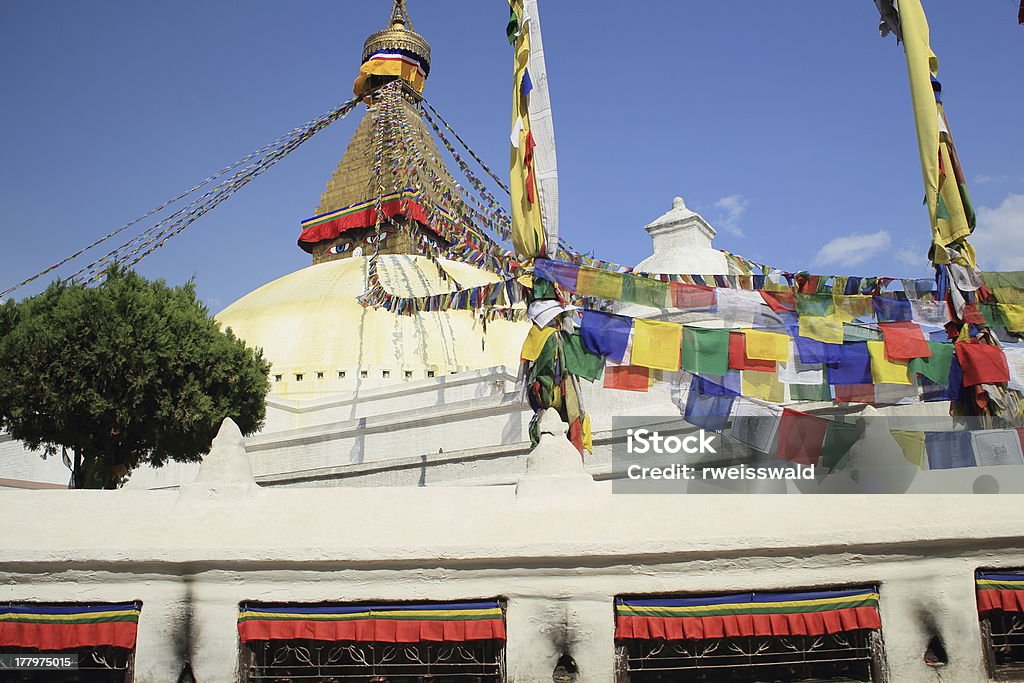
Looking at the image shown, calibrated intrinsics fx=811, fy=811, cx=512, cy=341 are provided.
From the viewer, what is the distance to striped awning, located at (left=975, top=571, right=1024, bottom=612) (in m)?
4.72

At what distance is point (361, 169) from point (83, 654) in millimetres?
32736

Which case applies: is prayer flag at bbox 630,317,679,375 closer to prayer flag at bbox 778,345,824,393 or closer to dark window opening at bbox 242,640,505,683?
prayer flag at bbox 778,345,824,393

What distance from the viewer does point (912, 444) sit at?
29.4 ft

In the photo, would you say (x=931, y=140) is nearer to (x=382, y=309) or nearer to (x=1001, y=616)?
(x=1001, y=616)

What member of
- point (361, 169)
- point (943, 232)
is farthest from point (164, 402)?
point (361, 169)

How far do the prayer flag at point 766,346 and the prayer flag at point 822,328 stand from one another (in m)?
0.39

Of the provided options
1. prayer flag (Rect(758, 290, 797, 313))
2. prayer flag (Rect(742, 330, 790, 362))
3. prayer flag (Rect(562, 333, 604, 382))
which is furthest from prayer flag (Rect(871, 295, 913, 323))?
prayer flag (Rect(562, 333, 604, 382))

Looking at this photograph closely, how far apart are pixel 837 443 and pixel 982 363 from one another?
2.07 m

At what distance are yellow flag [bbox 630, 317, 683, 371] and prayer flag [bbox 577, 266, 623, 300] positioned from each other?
3.23ft

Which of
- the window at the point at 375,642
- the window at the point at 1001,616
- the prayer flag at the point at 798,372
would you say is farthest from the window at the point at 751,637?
the prayer flag at the point at 798,372

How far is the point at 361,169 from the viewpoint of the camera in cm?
3603

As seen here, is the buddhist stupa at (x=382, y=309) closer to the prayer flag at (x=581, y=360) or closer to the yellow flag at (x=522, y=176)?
the yellow flag at (x=522, y=176)

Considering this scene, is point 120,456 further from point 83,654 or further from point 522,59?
point 83,654

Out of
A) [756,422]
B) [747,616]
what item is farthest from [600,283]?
[747,616]
